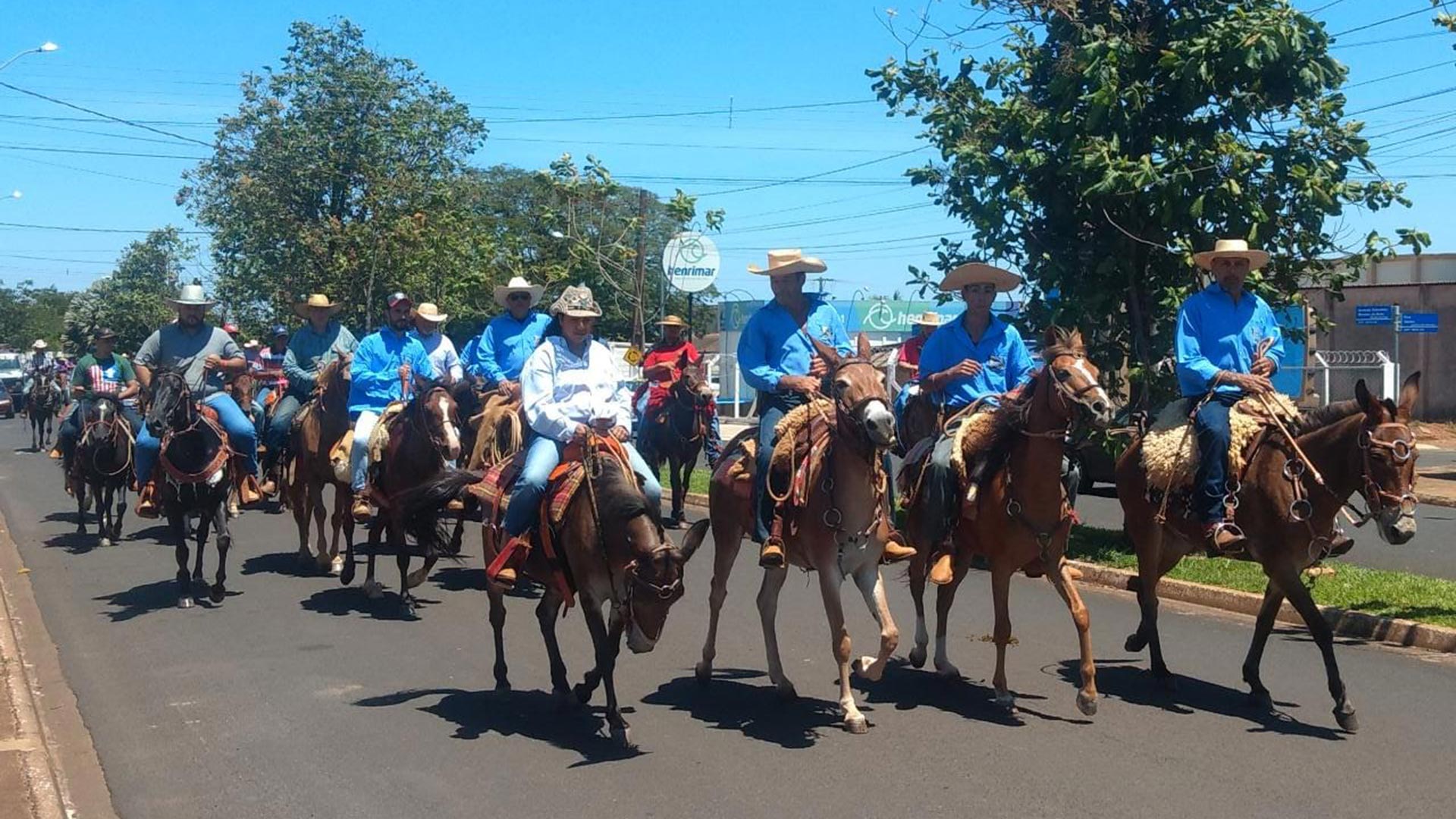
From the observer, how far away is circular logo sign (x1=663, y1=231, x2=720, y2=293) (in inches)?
942

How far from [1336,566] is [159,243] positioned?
53897mm

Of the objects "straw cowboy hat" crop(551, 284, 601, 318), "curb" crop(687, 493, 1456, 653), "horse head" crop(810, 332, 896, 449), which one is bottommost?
"curb" crop(687, 493, 1456, 653)

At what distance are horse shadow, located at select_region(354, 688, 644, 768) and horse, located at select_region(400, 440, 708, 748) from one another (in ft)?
0.39

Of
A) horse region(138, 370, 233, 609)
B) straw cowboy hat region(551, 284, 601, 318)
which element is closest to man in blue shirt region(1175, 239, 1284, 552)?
straw cowboy hat region(551, 284, 601, 318)

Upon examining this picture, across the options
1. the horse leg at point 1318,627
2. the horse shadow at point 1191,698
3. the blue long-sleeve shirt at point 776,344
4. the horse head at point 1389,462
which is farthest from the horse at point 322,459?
the horse head at point 1389,462

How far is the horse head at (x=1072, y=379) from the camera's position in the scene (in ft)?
23.9

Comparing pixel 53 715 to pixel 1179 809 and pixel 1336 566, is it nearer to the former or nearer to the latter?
Answer: pixel 1179 809

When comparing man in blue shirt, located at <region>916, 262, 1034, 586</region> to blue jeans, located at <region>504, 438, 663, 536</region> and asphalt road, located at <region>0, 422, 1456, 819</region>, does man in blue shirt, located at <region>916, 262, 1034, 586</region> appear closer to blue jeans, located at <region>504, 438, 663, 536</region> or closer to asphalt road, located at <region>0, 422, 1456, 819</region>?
asphalt road, located at <region>0, 422, 1456, 819</region>

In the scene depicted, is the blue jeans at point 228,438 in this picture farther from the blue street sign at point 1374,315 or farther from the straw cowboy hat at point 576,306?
the blue street sign at point 1374,315

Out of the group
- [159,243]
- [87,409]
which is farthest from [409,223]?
[159,243]

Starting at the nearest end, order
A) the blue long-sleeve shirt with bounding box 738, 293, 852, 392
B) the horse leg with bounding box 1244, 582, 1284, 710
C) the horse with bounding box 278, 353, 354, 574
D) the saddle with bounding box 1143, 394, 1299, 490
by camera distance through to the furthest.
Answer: the horse leg with bounding box 1244, 582, 1284, 710 < the saddle with bounding box 1143, 394, 1299, 490 < the blue long-sleeve shirt with bounding box 738, 293, 852, 392 < the horse with bounding box 278, 353, 354, 574

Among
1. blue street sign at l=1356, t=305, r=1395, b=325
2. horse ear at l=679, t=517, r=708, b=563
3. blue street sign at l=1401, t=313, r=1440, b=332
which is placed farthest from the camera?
blue street sign at l=1401, t=313, r=1440, b=332

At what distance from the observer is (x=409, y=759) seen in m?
7.20

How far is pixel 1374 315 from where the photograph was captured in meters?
33.9
